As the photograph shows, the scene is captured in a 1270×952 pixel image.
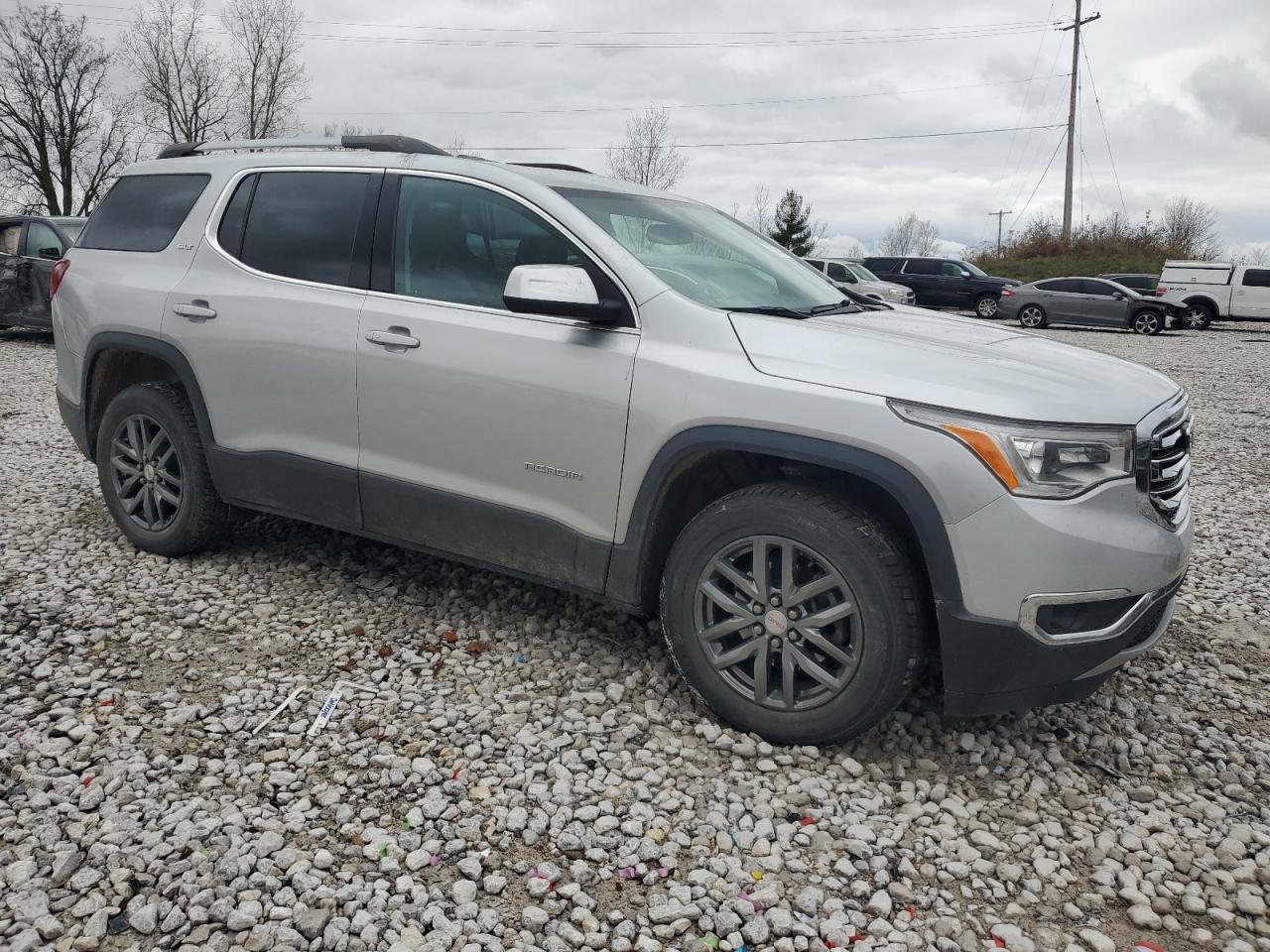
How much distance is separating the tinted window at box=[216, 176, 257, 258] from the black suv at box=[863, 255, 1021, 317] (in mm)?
23568

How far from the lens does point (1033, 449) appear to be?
2623mm

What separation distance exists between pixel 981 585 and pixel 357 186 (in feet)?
9.24

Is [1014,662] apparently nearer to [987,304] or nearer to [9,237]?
[9,237]

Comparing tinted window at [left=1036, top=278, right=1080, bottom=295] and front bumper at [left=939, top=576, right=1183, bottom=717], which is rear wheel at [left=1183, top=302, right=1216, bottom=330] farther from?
front bumper at [left=939, top=576, right=1183, bottom=717]

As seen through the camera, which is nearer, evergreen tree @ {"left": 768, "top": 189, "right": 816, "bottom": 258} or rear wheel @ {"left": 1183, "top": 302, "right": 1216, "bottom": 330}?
rear wheel @ {"left": 1183, "top": 302, "right": 1216, "bottom": 330}

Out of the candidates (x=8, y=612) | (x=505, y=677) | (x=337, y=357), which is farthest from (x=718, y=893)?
(x=8, y=612)

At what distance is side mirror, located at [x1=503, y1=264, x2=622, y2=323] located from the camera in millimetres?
3047

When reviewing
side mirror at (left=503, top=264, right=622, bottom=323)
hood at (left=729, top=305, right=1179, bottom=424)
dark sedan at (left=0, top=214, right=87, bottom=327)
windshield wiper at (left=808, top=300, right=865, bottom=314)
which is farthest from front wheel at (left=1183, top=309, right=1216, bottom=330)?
side mirror at (left=503, top=264, right=622, bottom=323)

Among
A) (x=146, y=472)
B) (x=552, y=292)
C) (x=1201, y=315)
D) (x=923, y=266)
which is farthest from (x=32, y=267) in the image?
(x=1201, y=315)

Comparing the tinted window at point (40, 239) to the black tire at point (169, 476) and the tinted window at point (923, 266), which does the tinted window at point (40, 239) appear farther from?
the tinted window at point (923, 266)

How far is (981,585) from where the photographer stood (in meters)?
2.67

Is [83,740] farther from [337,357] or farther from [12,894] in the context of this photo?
[337,357]

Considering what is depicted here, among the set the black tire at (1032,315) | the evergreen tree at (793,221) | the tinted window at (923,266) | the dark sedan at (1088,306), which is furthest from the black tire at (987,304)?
the evergreen tree at (793,221)

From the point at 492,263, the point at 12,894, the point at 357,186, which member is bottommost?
the point at 12,894
